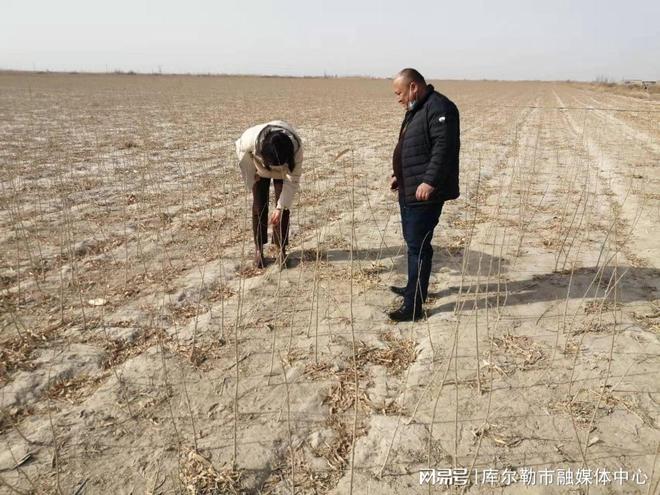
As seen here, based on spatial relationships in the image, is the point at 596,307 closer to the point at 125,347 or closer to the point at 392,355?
the point at 392,355

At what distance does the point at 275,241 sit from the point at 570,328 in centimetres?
268

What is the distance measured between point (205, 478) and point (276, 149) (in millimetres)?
2514

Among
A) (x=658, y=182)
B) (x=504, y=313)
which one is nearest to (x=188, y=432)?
(x=504, y=313)

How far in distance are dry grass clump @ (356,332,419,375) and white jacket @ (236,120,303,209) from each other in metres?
1.59

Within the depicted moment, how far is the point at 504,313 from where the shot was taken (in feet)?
11.6

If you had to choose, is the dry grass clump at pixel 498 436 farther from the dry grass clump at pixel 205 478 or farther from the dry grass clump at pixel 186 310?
the dry grass clump at pixel 186 310

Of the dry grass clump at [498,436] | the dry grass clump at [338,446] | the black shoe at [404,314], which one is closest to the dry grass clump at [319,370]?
the dry grass clump at [338,446]

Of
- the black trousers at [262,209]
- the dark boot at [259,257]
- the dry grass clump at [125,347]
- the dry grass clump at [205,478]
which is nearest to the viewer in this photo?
the dry grass clump at [205,478]

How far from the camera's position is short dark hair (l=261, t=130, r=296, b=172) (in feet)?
12.2

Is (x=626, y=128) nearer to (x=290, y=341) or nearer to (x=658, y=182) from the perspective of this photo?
(x=658, y=182)

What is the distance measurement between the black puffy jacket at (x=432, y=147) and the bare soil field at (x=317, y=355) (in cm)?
55

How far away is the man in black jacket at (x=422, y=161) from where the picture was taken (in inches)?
114

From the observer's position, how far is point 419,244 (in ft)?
10.5

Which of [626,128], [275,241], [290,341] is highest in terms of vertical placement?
[626,128]
